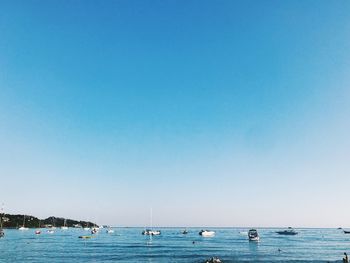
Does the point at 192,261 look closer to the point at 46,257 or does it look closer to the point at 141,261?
the point at 141,261

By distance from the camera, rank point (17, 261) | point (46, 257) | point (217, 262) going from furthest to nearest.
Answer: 1. point (46, 257)
2. point (17, 261)
3. point (217, 262)

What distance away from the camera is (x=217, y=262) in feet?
278

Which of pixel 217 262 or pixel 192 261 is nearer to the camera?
pixel 217 262

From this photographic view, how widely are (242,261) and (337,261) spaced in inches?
984

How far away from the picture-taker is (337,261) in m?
98.5

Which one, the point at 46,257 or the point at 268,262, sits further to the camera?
the point at 46,257

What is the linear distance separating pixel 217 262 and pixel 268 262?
1837 centimetres

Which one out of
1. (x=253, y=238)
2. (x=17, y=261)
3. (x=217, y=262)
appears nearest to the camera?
(x=217, y=262)

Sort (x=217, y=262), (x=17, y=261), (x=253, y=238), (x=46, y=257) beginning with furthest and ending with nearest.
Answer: (x=253, y=238) → (x=46, y=257) → (x=17, y=261) → (x=217, y=262)

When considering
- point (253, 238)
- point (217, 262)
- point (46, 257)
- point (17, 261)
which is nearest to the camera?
point (217, 262)

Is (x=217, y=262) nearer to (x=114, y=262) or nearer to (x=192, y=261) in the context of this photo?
(x=192, y=261)

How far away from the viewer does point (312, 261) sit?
3903 inches

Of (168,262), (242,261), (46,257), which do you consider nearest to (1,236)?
(46,257)

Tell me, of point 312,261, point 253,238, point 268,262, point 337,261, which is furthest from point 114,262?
point 253,238
